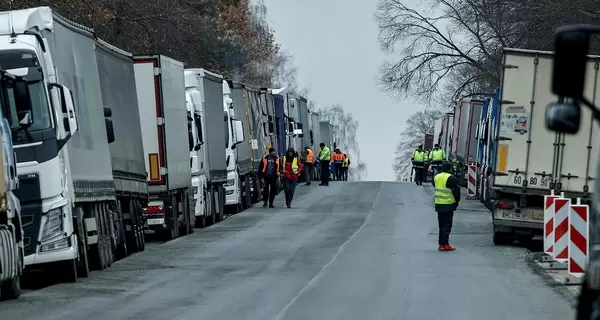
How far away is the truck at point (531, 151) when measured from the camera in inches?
905

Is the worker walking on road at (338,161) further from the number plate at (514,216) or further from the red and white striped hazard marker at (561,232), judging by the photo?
the red and white striped hazard marker at (561,232)

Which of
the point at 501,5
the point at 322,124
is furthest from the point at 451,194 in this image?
the point at 322,124

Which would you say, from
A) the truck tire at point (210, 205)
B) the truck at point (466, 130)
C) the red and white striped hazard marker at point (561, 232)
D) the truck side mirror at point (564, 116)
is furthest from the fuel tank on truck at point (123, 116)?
the truck at point (466, 130)

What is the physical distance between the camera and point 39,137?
15.7 m

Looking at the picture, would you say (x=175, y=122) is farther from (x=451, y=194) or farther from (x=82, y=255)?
(x=82, y=255)

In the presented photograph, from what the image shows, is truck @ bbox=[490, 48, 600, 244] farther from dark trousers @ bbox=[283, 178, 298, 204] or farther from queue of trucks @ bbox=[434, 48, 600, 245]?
dark trousers @ bbox=[283, 178, 298, 204]

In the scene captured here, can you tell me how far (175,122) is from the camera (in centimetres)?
2614

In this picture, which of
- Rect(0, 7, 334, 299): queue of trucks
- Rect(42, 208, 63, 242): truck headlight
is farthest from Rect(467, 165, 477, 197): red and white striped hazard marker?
Rect(42, 208, 63, 242): truck headlight

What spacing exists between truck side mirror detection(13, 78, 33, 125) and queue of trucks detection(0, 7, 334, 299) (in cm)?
1

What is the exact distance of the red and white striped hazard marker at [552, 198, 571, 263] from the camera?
18.3 meters

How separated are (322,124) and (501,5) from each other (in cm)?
3291

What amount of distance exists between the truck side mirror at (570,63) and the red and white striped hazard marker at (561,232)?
12720 millimetres

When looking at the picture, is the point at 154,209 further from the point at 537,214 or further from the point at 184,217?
the point at 537,214

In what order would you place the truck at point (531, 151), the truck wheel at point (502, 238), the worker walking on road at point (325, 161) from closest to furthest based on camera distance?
the truck at point (531, 151) < the truck wheel at point (502, 238) < the worker walking on road at point (325, 161)
